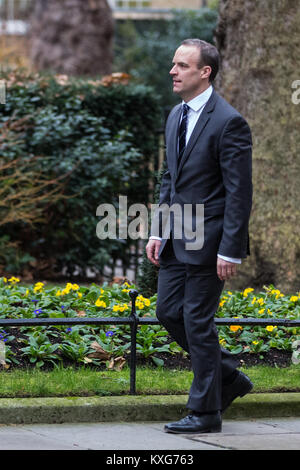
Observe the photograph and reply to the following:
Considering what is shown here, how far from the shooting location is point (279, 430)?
5227 millimetres

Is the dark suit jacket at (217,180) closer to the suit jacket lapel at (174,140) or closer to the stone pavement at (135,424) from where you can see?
the suit jacket lapel at (174,140)

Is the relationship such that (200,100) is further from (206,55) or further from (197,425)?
(197,425)

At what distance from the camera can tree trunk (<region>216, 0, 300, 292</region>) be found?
29.3 feet

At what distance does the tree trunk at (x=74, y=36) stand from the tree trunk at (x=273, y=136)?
39.3ft

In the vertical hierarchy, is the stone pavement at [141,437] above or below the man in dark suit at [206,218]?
below

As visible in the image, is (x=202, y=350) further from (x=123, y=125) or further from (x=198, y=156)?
(x=123, y=125)

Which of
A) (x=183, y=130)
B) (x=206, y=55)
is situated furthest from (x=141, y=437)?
(x=206, y=55)

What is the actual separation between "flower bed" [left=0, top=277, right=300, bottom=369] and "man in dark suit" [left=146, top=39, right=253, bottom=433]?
4.02ft

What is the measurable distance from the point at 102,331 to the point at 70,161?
4319 millimetres

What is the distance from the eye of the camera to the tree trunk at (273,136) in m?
8.95

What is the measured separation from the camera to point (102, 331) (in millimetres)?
6523

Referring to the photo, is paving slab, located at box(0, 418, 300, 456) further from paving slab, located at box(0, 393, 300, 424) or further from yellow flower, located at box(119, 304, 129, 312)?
yellow flower, located at box(119, 304, 129, 312)

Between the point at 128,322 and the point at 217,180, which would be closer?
the point at 217,180

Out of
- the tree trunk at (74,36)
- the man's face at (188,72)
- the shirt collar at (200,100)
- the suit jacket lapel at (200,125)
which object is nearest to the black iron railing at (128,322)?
the suit jacket lapel at (200,125)
